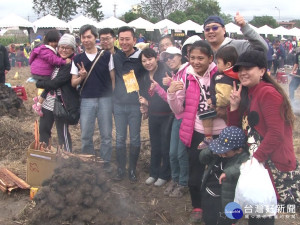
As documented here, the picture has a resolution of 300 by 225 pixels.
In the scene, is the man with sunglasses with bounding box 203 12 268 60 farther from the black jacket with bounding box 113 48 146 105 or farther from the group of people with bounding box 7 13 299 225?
the black jacket with bounding box 113 48 146 105

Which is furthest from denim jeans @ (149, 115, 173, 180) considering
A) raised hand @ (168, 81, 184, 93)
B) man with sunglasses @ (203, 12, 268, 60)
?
man with sunglasses @ (203, 12, 268, 60)

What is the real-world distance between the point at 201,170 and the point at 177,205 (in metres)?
0.82

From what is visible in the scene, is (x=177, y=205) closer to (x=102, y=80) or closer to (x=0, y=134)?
(x=102, y=80)

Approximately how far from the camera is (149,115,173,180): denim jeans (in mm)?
4102

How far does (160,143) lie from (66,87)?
4.81 ft

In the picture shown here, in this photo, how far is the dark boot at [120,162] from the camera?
445 centimetres

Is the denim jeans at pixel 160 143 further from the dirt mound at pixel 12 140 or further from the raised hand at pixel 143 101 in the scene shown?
the dirt mound at pixel 12 140

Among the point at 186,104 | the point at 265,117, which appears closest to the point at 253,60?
the point at 265,117

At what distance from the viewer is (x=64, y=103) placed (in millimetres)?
4234

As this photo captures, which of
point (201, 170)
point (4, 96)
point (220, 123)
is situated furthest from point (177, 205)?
point (4, 96)

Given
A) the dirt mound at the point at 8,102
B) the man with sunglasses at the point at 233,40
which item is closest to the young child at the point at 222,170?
the man with sunglasses at the point at 233,40

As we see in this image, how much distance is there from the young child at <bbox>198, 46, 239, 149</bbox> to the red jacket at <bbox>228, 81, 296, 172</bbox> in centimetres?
31

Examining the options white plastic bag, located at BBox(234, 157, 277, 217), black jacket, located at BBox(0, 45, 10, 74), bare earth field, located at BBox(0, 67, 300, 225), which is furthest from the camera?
black jacket, located at BBox(0, 45, 10, 74)

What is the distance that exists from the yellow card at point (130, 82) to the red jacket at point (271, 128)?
186cm
